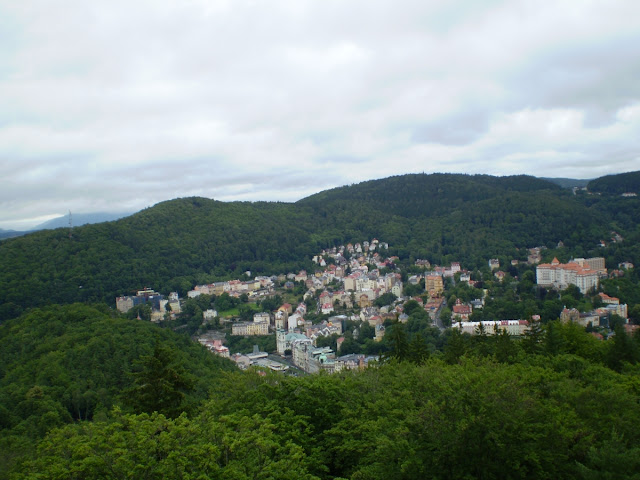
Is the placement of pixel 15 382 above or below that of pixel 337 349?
above

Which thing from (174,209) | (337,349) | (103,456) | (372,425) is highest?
(174,209)

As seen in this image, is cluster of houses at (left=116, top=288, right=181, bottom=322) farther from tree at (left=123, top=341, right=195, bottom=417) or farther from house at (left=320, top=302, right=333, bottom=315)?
tree at (left=123, top=341, right=195, bottom=417)

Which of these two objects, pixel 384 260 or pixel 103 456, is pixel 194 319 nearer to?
pixel 384 260

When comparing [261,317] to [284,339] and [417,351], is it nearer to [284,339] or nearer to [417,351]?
[284,339]

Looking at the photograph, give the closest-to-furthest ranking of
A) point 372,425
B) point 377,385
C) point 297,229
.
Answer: point 372,425, point 377,385, point 297,229

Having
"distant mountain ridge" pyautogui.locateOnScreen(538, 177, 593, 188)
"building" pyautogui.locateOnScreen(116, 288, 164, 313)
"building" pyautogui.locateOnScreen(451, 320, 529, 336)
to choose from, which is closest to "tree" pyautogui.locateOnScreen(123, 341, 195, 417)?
"building" pyautogui.locateOnScreen(451, 320, 529, 336)

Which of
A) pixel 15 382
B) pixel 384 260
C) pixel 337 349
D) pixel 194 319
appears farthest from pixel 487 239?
pixel 15 382

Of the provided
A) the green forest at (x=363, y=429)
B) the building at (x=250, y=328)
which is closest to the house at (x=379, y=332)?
the building at (x=250, y=328)
